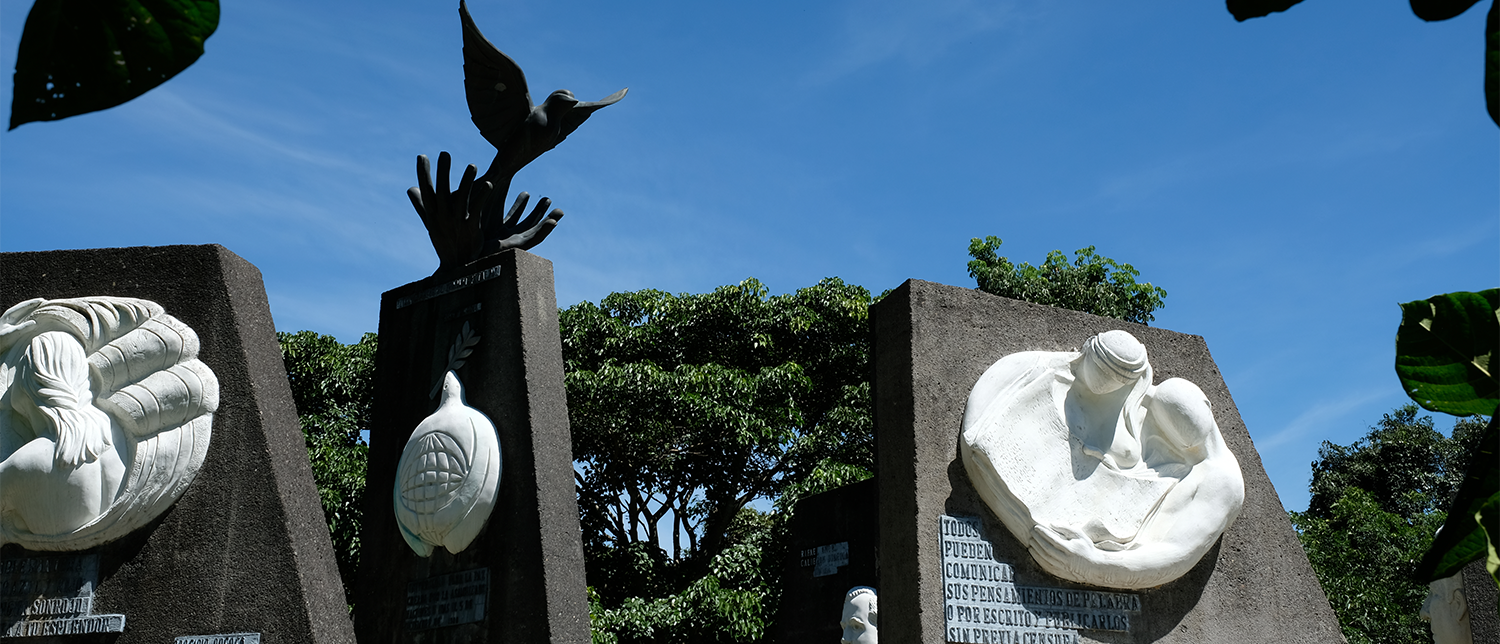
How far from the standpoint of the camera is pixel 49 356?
6.09m

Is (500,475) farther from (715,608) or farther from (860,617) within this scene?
(715,608)

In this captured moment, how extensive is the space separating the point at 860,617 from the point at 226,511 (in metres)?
4.16

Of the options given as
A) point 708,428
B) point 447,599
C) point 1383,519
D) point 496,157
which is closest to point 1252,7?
point 447,599

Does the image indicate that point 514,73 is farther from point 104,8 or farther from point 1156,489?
point 104,8

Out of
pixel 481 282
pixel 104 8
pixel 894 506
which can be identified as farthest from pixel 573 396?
pixel 104 8

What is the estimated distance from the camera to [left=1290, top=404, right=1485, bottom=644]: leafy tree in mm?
12938

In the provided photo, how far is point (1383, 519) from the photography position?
14.7m

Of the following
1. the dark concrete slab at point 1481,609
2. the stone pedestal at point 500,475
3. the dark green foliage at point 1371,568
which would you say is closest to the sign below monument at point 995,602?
the stone pedestal at point 500,475

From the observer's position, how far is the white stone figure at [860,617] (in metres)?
8.18

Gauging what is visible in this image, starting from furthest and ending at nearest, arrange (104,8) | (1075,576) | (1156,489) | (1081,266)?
(1081,266), (1156,489), (1075,576), (104,8)

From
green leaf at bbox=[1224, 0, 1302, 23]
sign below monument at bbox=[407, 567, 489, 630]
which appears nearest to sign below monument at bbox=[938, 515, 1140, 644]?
sign below monument at bbox=[407, 567, 489, 630]

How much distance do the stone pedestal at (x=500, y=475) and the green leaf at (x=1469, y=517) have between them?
533cm

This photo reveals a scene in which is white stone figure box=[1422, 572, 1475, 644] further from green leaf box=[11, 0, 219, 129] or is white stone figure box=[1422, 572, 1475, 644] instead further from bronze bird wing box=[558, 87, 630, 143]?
green leaf box=[11, 0, 219, 129]

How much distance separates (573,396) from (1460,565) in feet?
45.5
